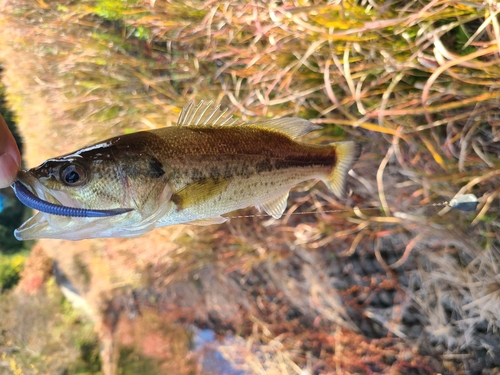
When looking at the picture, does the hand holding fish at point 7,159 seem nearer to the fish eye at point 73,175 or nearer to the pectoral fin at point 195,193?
the fish eye at point 73,175

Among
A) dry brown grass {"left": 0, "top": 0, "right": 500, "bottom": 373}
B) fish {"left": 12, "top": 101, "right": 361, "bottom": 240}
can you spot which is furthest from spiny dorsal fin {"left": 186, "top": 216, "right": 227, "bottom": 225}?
dry brown grass {"left": 0, "top": 0, "right": 500, "bottom": 373}

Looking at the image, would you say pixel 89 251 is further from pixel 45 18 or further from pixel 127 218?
pixel 127 218

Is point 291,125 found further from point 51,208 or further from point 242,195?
point 51,208

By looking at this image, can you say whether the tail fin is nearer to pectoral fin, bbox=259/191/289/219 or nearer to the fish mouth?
pectoral fin, bbox=259/191/289/219

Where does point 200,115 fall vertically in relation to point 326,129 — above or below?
above

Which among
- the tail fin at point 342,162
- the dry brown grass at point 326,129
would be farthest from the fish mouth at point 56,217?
the dry brown grass at point 326,129

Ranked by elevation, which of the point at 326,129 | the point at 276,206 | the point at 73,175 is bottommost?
the point at 326,129

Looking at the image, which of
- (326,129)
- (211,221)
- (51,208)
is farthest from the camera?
(326,129)

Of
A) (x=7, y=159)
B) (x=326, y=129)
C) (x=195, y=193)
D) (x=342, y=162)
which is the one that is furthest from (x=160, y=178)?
(x=326, y=129)

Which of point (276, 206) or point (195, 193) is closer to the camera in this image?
point (195, 193)
